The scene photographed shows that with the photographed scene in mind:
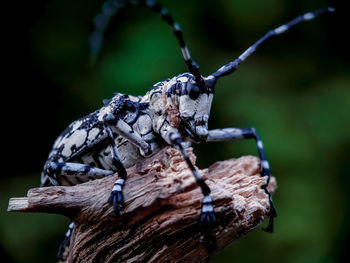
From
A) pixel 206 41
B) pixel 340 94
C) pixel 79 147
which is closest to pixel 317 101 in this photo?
pixel 340 94

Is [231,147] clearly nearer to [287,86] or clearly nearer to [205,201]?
[287,86]

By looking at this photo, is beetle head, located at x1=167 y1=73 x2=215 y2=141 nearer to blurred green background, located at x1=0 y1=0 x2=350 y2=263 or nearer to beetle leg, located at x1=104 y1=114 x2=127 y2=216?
beetle leg, located at x1=104 y1=114 x2=127 y2=216

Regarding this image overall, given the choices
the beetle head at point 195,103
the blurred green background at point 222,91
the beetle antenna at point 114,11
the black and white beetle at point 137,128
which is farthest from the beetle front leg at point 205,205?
the blurred green background at point 222,91

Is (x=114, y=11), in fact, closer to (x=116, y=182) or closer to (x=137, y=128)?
(x=137, y=128)

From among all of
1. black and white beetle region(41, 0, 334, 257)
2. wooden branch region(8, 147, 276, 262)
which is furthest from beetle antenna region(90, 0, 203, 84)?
wooden branch region(8, 147, 276, 262)

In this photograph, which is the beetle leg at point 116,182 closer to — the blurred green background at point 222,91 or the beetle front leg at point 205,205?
the beetle front leg at point 205,205
